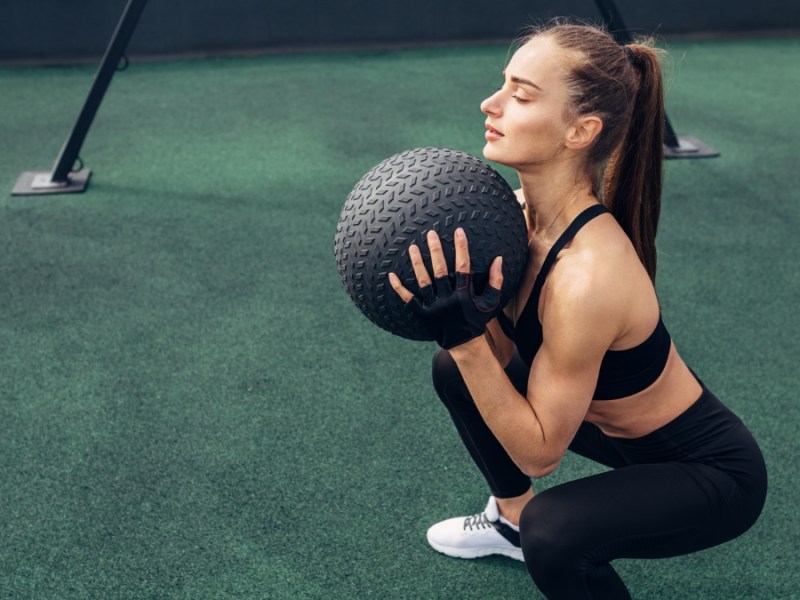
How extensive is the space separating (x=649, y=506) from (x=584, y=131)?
0.68 metres

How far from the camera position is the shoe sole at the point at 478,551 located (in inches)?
80.1

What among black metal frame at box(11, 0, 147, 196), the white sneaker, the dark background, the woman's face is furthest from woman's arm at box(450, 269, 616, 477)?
the dark background

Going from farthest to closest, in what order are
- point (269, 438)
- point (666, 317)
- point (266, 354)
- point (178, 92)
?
point (178, 92), point (666, 317), point (266, 354), point (269, 438)

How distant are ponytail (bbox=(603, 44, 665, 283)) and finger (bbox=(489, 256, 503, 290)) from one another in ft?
1.18

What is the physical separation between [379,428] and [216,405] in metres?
0.51

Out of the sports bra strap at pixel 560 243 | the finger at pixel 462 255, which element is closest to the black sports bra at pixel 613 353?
the sports bra strap at pixel 560 243

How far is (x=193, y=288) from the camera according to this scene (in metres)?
3.27

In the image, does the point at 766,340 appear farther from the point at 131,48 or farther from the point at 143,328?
the point at 131,48

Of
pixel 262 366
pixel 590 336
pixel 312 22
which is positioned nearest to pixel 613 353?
pixel 590 336

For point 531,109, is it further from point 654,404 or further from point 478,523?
point 478,523

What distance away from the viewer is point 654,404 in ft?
5.30

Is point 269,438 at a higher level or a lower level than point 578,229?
lower

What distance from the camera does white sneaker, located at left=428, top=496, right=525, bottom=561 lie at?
2.04m

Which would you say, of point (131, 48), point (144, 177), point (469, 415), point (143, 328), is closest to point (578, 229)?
point (469, 415)
